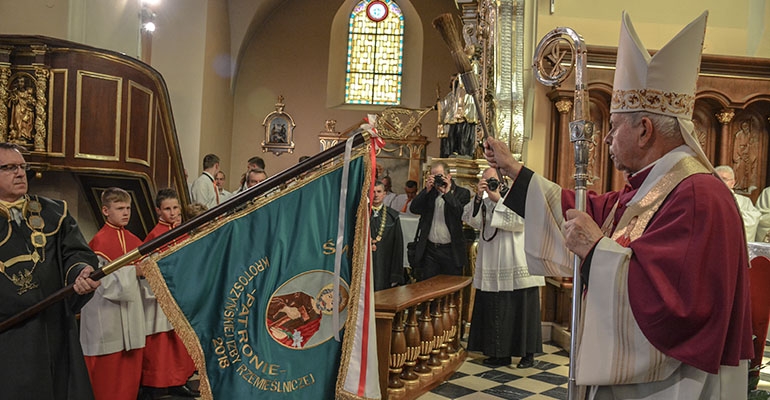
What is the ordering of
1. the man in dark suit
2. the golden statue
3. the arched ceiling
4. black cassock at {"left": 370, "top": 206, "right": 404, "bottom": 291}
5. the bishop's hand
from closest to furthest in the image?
the bishop's hand, the golden statue, the man in dark suit, black cassock at {"left": 370, "top": 206, "right": 404, "bottom": 291}, the arched ceiling

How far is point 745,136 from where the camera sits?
812cm

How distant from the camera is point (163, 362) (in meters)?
4.65

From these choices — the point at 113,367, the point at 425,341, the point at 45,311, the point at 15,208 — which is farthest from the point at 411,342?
the point at 15,208

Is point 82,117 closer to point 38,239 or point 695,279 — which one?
point 38,239

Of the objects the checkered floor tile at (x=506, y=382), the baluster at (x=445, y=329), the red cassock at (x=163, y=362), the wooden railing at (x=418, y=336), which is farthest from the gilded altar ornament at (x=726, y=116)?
the red cassock at (x=163, y=362)

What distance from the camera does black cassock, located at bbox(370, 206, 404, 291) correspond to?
7.32 m

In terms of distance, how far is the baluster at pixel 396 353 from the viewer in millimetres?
4816

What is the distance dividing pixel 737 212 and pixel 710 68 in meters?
6.57

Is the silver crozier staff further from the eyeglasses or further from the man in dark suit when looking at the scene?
the man in dark suit

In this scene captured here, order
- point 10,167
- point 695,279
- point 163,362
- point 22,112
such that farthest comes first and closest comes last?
point 22,112, point 163,362, point 10,167, point 695,279

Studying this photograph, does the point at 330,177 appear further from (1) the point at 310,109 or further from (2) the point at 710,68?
(1) the point at 310,109

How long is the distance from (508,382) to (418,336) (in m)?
1.05

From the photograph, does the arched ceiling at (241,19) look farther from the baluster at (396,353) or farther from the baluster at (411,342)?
the baluster at (396,353)

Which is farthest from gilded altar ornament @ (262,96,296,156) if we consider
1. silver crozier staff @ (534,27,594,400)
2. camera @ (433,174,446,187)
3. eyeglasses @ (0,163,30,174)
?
silver crozier staff @ (534,27,594,400)
